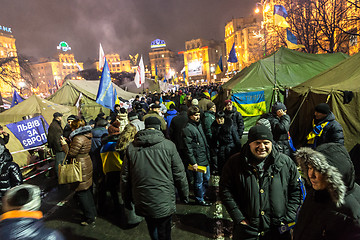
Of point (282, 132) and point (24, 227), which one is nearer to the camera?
point (24, 227)

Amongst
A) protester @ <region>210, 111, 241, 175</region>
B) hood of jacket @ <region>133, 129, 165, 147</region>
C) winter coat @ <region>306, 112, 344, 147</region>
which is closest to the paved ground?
protester @ <region>210, 111, 241, 175</region>

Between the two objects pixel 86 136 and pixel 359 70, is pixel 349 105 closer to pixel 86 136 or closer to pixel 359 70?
pixel 359 70

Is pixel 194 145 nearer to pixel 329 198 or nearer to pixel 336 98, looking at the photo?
pixel 329 198

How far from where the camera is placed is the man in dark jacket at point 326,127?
170 inches

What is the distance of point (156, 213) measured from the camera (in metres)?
2.76

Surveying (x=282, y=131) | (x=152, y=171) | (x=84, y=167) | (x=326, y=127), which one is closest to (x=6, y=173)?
(x=84, y=167)

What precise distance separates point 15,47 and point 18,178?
117m

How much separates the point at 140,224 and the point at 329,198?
11.8ft

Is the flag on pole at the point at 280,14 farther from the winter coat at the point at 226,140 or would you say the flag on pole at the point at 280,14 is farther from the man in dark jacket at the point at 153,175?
the man in dark jacket at the point at 153,175

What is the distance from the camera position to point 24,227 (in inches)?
59.9

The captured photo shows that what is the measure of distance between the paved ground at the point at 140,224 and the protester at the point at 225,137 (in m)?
1.16

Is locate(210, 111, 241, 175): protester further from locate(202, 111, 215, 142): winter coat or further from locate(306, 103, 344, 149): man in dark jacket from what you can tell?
locate(306, 103, 344, 149): man in dark jacket

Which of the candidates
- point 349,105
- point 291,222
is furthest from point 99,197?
point 349,105

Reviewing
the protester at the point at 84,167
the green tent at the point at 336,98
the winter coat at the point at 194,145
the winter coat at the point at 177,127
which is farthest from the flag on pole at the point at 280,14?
the protester at the point at 84,167
